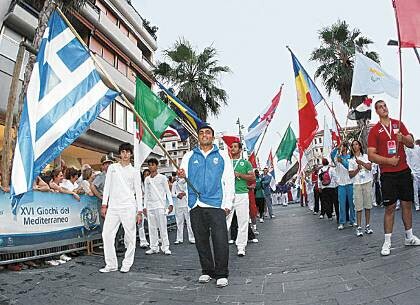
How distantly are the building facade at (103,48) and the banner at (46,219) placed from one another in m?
7.88

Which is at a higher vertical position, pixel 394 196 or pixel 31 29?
pixel 31 29

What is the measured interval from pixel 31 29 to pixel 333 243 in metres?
14.3

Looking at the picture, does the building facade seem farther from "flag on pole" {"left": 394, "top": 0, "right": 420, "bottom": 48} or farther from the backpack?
"flag on pole" {"left": 394, "top": 0, "right": 420, "bottom": 48}

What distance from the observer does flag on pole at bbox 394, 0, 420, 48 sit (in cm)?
439

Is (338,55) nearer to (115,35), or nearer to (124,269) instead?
(115,35)

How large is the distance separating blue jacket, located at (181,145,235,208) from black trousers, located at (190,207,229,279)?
0.12m

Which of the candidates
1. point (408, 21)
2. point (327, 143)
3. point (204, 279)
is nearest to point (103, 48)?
point (327, 143)

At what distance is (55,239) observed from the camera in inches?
244

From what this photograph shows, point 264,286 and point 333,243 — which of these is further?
point 333,243

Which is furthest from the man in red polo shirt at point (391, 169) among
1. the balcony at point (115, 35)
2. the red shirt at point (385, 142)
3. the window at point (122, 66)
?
the window at point (122, 66)

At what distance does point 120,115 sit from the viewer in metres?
21.8

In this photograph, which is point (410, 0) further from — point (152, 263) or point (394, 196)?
point (152, 263)

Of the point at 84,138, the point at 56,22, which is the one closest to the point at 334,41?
Result: the point at 84,138

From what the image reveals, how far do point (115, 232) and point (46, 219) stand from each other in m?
1.43
